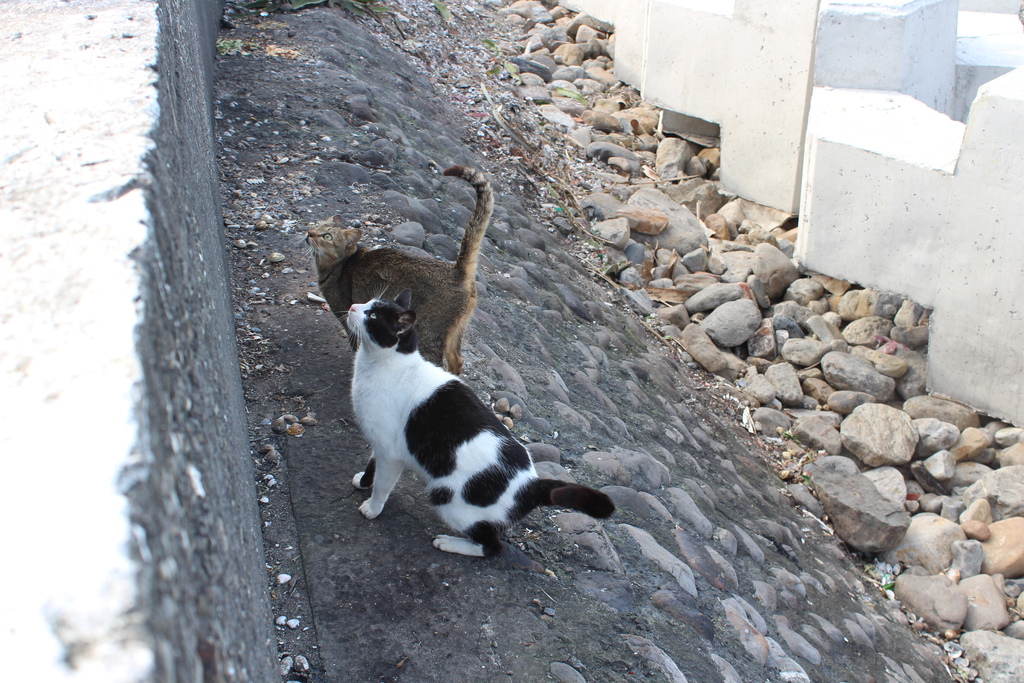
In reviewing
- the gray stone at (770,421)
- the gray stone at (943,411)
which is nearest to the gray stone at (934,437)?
the gray stone at (943,411)

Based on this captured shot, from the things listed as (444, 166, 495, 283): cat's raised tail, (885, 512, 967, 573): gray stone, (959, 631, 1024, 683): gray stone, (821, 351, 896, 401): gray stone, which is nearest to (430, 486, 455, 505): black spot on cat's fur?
(444, 166, 495, 283): cat's raised tail

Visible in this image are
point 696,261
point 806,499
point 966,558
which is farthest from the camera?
point 696,261

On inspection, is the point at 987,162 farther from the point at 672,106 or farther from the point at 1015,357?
the point at 672,106

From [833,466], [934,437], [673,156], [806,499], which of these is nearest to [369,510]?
[806,499]

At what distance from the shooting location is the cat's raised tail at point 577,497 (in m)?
2.42

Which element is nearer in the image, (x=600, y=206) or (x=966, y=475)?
(x=966, y=475)

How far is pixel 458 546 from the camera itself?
8.30ft

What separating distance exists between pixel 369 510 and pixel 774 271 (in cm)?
504

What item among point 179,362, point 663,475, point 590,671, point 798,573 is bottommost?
point 798,573

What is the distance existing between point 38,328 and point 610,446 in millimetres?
2979

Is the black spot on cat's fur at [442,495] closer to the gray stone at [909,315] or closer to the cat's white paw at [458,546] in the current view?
the cat's white paw at [458,546]

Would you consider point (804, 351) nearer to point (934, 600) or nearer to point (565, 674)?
point (934, 600)

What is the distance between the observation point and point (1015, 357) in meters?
5.23

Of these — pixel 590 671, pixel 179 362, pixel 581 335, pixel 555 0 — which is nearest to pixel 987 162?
pixel 581 335
